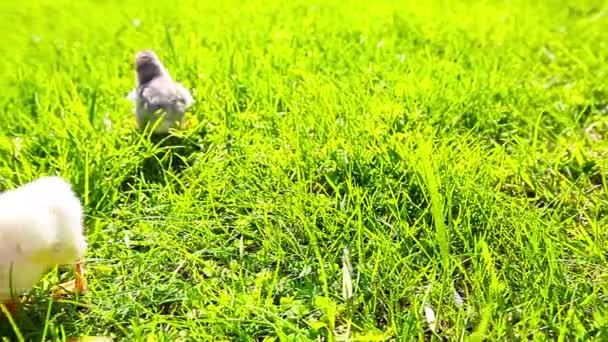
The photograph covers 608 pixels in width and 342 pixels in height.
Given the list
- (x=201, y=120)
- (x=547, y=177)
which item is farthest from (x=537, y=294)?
(x=201, y=120)

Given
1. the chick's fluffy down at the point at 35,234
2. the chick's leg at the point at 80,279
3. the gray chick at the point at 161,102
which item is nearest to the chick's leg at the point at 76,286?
the chick's leg at the point at 80,279

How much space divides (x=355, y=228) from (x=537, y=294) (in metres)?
0.63

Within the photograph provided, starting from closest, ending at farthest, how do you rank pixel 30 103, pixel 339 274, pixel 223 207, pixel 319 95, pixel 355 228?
pixel 339 274 → pixel 355 228 → pixel 223 207 → pixel 319 95 → pixel 30 103

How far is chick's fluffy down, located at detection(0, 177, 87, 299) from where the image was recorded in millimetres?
2125

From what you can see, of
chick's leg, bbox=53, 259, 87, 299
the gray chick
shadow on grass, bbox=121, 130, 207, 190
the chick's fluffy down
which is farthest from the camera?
the gray chick

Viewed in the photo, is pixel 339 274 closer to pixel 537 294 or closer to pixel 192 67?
pixel 537 294

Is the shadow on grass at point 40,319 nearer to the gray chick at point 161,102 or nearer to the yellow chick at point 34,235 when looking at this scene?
the yellow chick at point 34,235

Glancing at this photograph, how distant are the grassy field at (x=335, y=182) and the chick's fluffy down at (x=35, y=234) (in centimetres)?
14

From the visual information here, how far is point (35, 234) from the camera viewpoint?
2125mm

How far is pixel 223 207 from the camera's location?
2.72 metres

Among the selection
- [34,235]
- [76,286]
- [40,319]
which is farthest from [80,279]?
[34,235]

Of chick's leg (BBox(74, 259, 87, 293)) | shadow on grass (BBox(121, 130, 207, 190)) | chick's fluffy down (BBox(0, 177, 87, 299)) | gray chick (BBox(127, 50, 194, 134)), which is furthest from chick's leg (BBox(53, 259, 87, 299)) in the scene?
A: gray chick (BBox(127, 50, 194, 134))

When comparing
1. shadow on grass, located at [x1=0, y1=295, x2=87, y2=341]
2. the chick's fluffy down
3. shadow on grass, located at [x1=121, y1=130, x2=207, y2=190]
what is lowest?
shadow on grass, located at [x1=0, y1=295, x2=87, y2=341]

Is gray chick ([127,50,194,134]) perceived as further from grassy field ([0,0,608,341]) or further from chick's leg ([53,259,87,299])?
chick's leg ([53,259,87,299])
